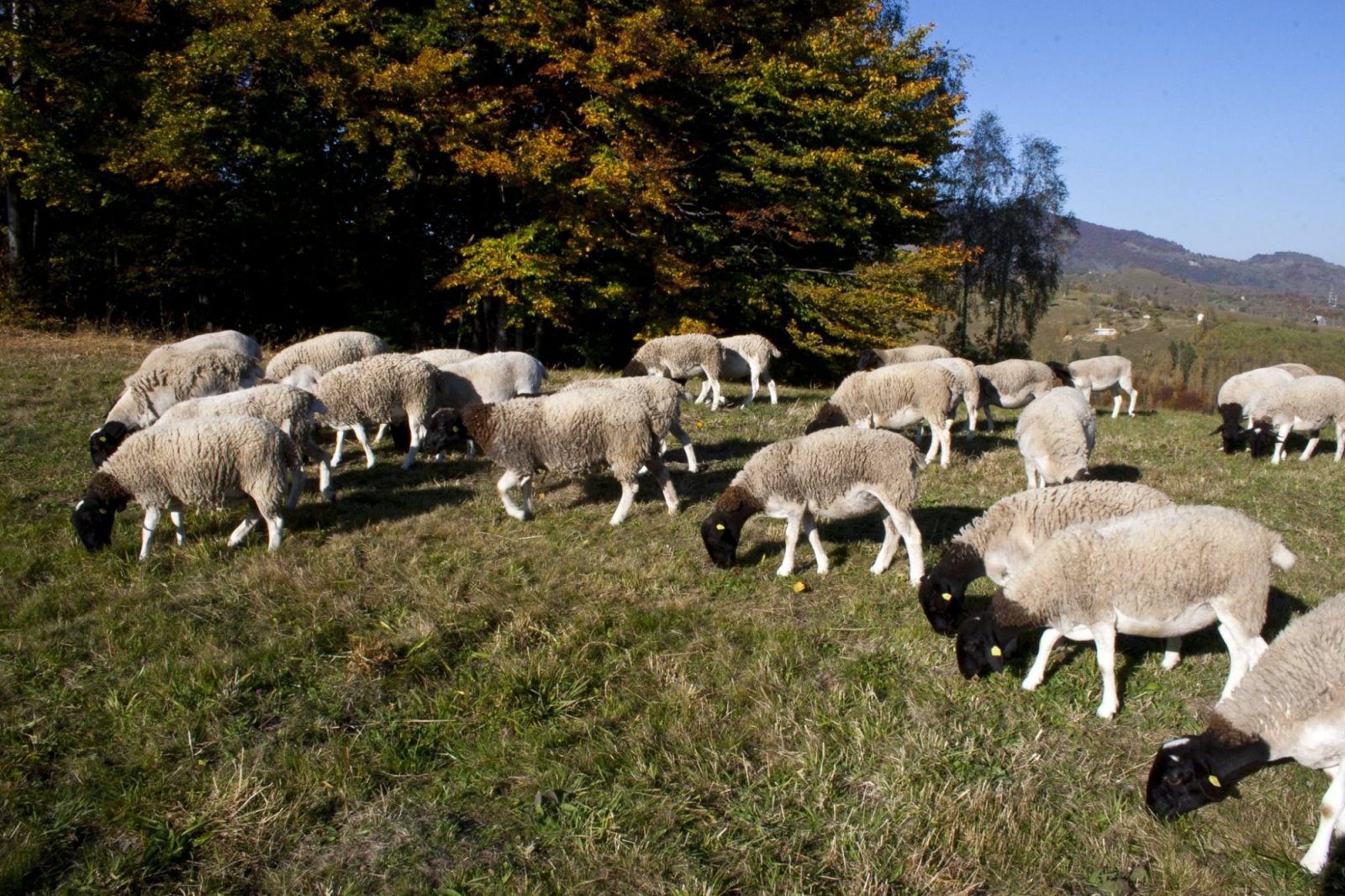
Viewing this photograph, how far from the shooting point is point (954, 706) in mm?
5344

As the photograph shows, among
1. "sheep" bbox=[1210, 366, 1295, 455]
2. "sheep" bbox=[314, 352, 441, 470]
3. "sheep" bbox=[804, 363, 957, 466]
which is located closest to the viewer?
"sheep" bbox=[314, 352, 441, 470]

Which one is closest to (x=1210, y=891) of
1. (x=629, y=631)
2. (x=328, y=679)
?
(x=629, y=631)

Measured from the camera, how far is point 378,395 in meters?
10.9

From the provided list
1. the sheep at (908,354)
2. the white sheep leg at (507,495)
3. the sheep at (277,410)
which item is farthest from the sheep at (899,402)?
the sheep at (277,410)

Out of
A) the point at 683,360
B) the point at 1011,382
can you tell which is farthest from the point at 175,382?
the point at 1011,382

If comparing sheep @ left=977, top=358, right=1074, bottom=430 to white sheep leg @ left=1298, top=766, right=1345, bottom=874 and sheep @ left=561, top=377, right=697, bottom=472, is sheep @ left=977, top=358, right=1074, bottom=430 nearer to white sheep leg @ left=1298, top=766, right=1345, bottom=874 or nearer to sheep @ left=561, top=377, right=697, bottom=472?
sheep @ left=561, top=377, right=697, bottom=472

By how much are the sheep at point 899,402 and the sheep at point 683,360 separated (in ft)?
13.3

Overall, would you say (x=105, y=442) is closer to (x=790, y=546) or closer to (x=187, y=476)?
(x=187, y=476)

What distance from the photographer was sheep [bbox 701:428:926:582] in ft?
24.3

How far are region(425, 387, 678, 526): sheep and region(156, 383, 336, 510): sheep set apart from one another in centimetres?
203

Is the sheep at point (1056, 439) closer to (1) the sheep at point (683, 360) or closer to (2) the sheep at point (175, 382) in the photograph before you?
(1) the sheep at point (683, 360)

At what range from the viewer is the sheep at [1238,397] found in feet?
47.1

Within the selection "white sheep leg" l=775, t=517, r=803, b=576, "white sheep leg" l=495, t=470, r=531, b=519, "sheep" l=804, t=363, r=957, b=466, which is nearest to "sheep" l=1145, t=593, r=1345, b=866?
"white sheep leg" l=775, t=517, r=803, b=576

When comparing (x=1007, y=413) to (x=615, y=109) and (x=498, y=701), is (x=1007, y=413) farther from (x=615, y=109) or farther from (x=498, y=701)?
(x=498, y=701)
